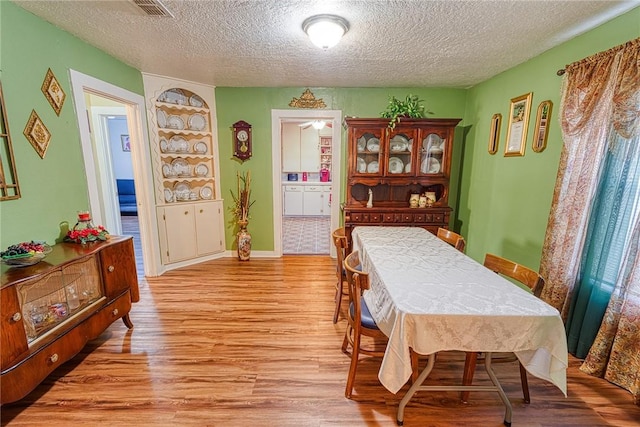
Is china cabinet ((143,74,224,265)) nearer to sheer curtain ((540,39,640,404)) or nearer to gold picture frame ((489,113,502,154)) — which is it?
gold picture frame ((489,113,502,154))

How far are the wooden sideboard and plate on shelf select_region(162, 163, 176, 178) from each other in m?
1.38

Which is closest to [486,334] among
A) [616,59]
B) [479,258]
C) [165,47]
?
[616,59]

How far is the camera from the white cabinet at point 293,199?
6.83 m

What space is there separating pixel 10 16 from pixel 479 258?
463 cm

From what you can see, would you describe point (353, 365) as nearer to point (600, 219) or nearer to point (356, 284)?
point (356, 284)

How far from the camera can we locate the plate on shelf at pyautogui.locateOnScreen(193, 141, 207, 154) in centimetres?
374

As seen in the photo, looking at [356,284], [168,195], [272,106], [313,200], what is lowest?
[313,200]

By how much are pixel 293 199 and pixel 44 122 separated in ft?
16.7

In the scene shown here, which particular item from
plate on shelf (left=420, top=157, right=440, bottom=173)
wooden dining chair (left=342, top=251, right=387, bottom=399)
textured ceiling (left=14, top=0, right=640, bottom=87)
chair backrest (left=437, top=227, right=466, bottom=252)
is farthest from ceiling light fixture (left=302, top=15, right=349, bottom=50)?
plate on shelf (left=420, top=157, right=440, bottom=173)

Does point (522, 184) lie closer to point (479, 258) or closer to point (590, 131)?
point (590, 131)

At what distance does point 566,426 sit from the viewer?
150 cm

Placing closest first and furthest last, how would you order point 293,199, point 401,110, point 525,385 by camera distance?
point 525,385 < point 401,110 < point 293,199

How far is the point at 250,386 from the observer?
1.78 metres

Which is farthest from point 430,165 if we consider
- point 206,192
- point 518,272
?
point 206,192
